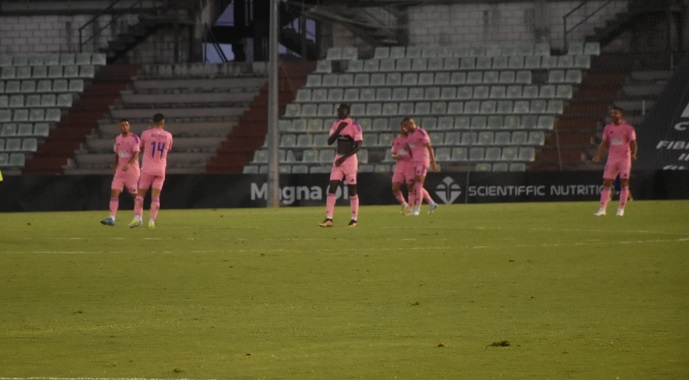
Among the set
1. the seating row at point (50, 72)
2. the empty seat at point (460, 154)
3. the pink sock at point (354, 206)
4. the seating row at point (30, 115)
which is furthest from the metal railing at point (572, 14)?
the pink sock at point (354, 206)

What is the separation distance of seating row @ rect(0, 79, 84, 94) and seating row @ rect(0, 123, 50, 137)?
1.96 metres

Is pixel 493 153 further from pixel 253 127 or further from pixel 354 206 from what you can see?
pixel 354 206

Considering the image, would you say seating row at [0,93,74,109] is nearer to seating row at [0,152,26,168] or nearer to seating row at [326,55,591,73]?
seating row at [0,152,26,168]

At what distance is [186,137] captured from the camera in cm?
4812

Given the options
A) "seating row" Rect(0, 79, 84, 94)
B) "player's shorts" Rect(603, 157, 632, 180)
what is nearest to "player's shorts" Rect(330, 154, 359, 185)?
"player's shorts" Rect(603, 157, 632, 180)

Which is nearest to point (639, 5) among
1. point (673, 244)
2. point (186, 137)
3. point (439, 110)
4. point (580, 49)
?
point (580, 49)

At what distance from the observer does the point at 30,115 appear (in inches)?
1977

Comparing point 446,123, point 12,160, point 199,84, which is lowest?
point 12,160

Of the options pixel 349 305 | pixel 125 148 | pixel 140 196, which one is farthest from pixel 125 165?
pixel 349 305

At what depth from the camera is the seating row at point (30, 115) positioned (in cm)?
5007

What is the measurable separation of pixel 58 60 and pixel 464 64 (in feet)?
47.2

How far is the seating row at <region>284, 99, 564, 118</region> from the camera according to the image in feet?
153

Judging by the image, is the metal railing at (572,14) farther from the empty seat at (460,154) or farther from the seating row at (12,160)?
the seating row at (12,160)

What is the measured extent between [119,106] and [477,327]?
134 feet
